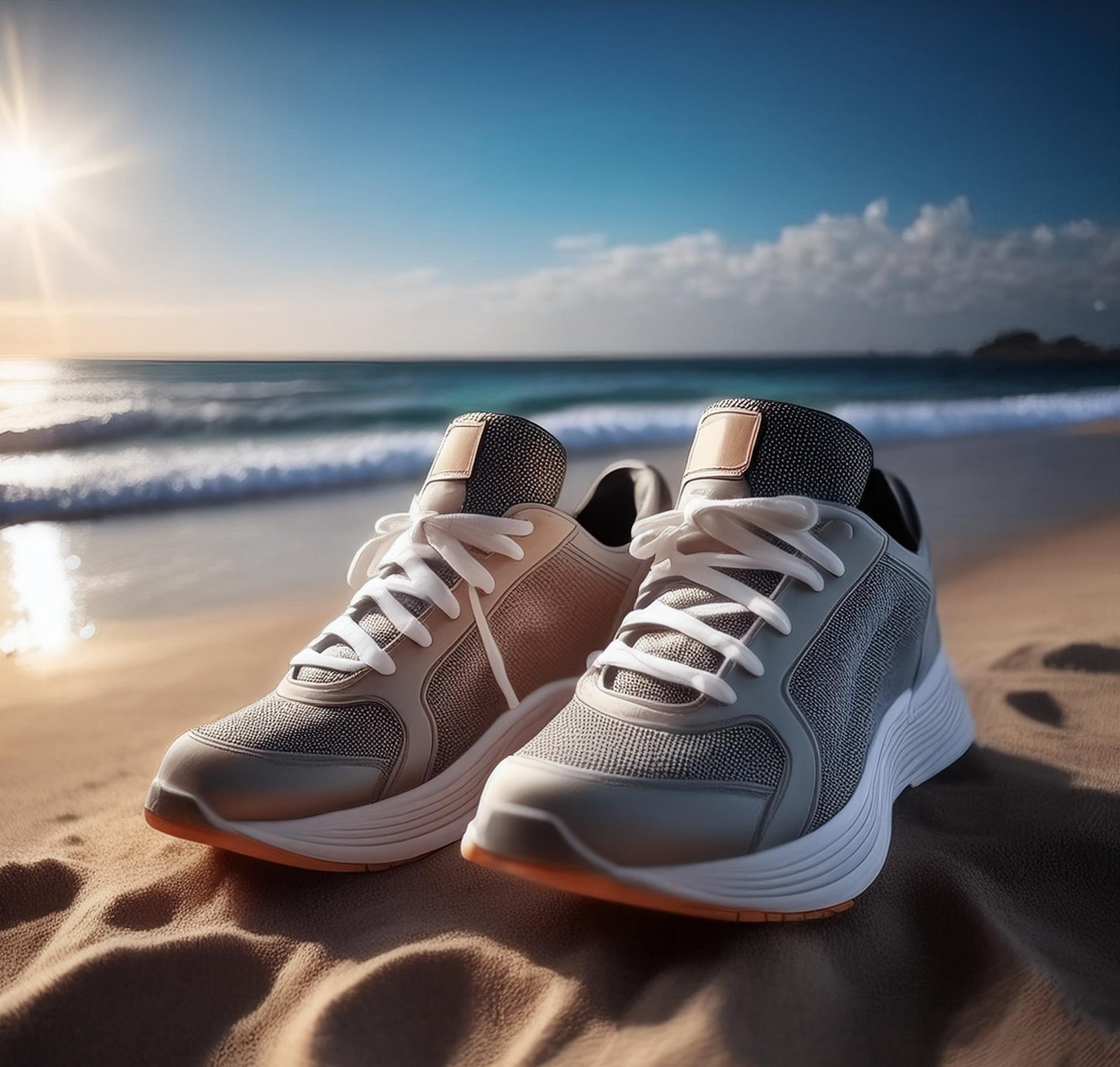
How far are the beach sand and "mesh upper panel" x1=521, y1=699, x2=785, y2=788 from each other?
0.16m

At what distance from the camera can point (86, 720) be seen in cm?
185

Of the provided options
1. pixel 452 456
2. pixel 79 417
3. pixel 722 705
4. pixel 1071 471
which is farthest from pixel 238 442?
pixel 722 705

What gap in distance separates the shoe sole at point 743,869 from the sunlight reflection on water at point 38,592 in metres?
1.87

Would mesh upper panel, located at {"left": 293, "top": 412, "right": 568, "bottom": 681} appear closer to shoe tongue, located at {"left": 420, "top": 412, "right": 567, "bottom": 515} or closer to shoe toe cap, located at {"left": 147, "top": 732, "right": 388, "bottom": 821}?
shoe tongue, located at {"left": 420, "top": 412, "right": 567, "bottom": 515}

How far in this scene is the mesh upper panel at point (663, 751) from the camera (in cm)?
96

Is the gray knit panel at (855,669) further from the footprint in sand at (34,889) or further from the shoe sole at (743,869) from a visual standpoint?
the footprint in sand at (34,889)

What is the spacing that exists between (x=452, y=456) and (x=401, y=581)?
0.70ft

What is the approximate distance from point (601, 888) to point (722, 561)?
424 mm

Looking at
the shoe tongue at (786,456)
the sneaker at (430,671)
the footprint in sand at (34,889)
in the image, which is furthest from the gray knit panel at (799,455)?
the footprint in sand at (34,889)

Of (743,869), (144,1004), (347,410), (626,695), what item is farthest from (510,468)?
(347,410)

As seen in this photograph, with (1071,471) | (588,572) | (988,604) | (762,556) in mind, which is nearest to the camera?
(762,556)

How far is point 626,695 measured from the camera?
1046 millimetres

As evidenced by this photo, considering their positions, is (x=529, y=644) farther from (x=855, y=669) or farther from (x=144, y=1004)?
(x=144, y=1004)

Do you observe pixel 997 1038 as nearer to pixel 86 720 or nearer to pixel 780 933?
pixel 780 933
